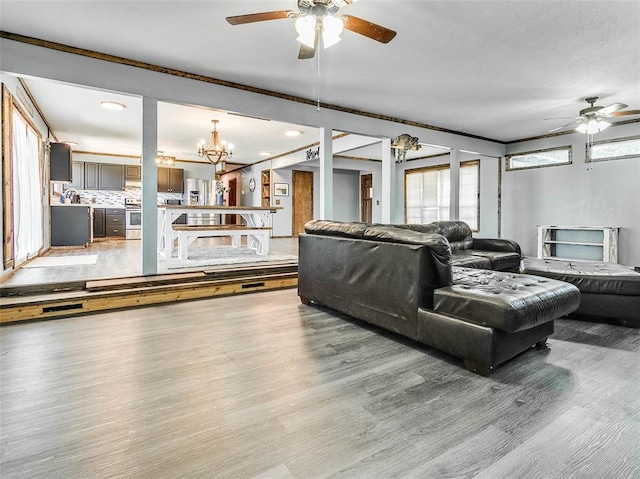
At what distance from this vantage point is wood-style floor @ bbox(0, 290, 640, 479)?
4.14 feet

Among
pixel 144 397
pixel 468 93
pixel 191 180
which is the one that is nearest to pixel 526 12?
pixel 468 93

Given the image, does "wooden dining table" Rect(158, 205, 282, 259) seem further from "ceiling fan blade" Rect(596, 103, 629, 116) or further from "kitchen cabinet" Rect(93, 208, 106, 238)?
"ceiling fan blade" Rect(596, 103, 629, 116)

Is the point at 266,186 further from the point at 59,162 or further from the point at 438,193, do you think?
the point at 59,162

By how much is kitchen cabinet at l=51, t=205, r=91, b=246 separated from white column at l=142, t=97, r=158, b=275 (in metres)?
4.20

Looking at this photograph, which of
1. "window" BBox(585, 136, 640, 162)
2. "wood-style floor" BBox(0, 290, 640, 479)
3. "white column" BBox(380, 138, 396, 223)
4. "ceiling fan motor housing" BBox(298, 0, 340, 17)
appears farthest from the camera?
"white column" BBox(380, 138, 396, 223)

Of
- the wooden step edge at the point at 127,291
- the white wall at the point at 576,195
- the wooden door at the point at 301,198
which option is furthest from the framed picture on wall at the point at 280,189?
the wooden step edge at the point at 127,291

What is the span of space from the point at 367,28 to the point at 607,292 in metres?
2.85

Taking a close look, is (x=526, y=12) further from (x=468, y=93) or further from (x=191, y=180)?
(x=191, y=180)

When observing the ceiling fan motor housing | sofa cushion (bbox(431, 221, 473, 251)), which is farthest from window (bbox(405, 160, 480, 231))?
the ceiling fan motor housing

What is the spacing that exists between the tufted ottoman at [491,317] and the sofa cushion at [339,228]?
0.87m

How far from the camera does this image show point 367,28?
2.32 m

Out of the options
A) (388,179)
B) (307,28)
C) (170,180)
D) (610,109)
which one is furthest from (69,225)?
(610,109)

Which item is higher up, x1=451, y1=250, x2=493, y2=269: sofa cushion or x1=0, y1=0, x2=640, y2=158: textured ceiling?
x1=0, y1=0, x2=640, y2=158: textured ceiling

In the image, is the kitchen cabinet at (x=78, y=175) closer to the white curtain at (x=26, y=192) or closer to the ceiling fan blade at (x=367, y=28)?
the white curtain at (x=26, y=192)
